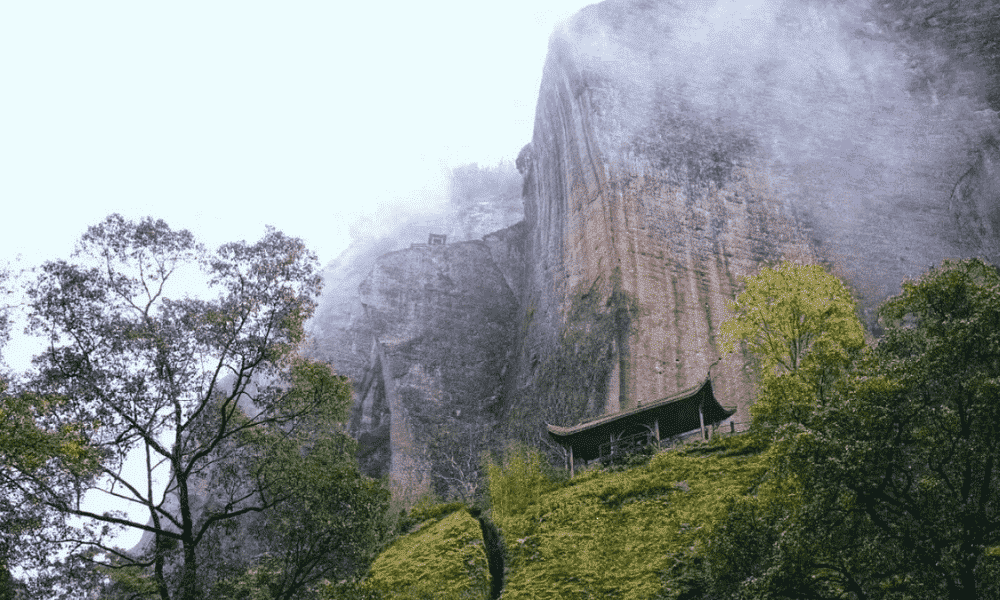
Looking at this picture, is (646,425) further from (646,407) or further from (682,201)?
(682,201)

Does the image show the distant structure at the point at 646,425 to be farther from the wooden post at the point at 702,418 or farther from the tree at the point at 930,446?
the tree at the point at 930,446

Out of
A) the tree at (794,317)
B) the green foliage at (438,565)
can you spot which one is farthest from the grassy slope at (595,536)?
the tree at (794,317)

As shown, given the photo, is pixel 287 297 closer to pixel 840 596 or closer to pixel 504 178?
pixel 840 596

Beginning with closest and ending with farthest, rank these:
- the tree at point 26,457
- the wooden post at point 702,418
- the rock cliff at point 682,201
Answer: the tree at point 26,457, the wooden post at point 702,418, the rock cliff at point 682,201

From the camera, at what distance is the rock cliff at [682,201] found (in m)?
37.3

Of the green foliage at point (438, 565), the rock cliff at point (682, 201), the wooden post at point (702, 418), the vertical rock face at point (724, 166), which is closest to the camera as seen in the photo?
the green foliage at point (438, 565)

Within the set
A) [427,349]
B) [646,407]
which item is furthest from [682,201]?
[646,407]

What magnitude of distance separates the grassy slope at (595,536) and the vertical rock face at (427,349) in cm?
1993

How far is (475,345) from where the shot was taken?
157 ft

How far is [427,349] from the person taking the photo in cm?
4638

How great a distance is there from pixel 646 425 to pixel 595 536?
618cm

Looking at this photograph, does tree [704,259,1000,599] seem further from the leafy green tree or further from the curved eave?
the curved eave

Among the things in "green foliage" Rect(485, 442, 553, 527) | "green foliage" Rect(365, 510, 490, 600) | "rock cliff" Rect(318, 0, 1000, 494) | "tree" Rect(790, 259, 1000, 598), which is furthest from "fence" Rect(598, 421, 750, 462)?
"tree" Rect(790, 259, 1000, 598)

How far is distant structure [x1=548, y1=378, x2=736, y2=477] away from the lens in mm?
22250
